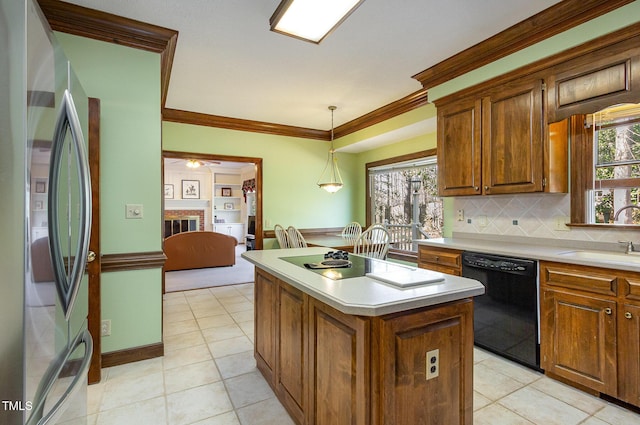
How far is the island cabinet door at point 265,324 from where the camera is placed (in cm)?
208

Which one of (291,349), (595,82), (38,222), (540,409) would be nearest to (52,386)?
(38,222)

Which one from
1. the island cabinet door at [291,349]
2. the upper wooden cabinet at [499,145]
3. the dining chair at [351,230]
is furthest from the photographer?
the dining chair at [351,230]

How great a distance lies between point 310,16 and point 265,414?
97.8 inches

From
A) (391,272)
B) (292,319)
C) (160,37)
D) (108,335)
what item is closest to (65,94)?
(292,319)

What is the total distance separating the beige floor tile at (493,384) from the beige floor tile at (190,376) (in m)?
1.88

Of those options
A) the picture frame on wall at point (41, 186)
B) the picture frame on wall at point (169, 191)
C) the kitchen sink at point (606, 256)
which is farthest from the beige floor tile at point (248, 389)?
the picture frame on wall at point (169, 191)

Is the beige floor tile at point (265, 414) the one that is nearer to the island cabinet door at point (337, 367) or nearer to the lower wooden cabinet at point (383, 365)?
the lower wooden cabinet at point (383, 365)

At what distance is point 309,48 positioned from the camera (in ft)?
9.50

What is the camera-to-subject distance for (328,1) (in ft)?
6.05

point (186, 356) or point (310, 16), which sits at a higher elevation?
point (310, 16)

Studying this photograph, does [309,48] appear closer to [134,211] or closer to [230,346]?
[134,211]

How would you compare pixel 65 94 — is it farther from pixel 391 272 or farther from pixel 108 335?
pixel 108 335

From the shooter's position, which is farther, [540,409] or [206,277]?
[206,277]

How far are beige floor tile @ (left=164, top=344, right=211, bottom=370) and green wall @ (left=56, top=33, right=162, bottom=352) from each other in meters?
0.20
